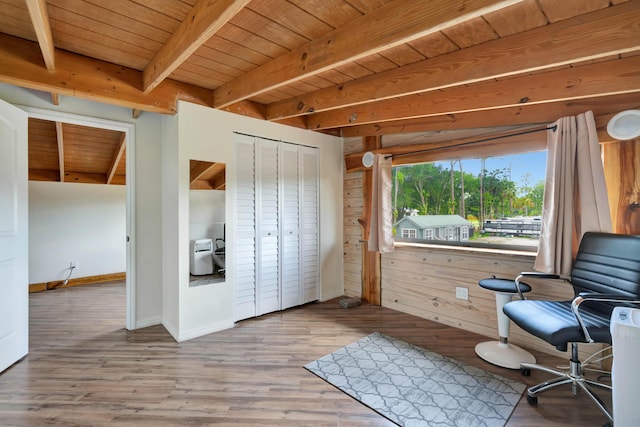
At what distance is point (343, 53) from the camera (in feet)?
5.83

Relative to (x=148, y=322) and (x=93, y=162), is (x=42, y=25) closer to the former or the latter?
(x=148, y=322)

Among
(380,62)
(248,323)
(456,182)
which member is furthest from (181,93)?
(456,182)

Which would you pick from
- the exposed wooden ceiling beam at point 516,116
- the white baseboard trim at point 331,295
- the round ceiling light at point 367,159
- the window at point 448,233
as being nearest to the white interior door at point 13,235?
the white baseboard trim at point 331,295

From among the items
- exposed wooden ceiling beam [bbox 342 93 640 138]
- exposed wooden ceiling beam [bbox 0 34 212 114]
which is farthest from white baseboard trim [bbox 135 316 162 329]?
exposed wooden ceiling beam [bbox 342 93 640 138]

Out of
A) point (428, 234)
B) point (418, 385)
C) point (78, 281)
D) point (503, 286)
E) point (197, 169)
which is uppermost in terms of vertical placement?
point (197, 169)

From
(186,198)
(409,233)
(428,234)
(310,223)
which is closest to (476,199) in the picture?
(428,234)

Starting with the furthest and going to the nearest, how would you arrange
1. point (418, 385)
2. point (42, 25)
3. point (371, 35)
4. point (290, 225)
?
point (290, 225) → point (418, 385) → point (371, 35) → point (42, 25)

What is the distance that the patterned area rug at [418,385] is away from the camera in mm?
1761

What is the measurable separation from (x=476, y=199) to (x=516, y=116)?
85 centimetres

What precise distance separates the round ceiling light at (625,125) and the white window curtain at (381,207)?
6.06ft

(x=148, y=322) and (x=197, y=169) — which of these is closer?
(x=197, y=169)

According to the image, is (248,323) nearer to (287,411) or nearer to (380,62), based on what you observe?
(287,411)

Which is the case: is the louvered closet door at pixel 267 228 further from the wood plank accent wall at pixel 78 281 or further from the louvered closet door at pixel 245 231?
the wood plank accent wall at pixel 78 281

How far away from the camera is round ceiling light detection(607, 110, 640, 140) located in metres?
2.03
